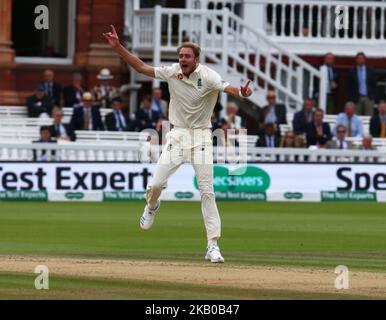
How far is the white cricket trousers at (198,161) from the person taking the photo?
587 inches

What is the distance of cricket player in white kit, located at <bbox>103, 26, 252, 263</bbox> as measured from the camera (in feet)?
48.9

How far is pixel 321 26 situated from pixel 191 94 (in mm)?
18734

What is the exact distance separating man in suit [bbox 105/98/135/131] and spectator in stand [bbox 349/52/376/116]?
16.7ft

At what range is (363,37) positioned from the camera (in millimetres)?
33031

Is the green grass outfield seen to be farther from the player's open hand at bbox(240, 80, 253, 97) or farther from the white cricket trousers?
the player's open hand at bbox(240, 80, 253, 97)

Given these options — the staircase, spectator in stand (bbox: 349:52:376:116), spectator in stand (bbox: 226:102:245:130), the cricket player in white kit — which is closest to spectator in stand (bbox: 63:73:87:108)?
the staircase

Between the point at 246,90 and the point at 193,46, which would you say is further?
the point at 193,46

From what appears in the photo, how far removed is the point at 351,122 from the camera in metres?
29.5

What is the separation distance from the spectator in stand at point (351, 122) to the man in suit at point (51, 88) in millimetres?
5412

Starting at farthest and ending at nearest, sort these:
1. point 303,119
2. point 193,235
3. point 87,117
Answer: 1. point 303,119
2. point 87,117
3. point 193,235

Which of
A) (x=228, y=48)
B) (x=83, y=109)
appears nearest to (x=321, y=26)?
(x=228, y=48)

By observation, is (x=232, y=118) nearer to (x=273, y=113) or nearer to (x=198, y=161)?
(x=273, y=113)
